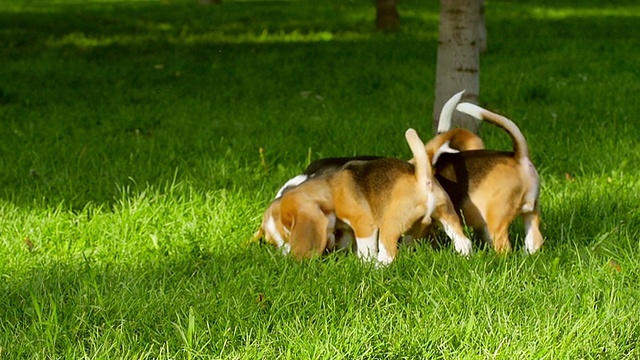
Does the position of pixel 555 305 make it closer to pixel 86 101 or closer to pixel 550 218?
pixel 550 218

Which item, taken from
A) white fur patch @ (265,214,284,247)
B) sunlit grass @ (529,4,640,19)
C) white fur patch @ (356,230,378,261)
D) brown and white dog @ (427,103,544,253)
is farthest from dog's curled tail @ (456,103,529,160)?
sunlit grass @ (529,4,640,19)

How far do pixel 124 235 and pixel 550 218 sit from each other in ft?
7.04

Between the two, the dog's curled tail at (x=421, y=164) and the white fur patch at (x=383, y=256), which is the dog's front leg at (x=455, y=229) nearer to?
the dog's curled tail at (x=421, y=164)

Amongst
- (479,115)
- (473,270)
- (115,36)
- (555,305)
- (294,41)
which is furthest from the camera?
(115,36)

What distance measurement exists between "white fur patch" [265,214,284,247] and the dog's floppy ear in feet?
0.59

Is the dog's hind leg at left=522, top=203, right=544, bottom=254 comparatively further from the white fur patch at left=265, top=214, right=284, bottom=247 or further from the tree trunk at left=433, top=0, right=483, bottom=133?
the tree trunk at left=433, top=0, right=483, bottom=133

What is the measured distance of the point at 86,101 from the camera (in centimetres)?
959

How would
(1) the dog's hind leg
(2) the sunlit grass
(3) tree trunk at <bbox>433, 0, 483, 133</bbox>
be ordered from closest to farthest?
(1) the dog's hind leg
(3) tree trunk at <bbox>433, 0, 483, 133</bbox>
(2) the sunlit grass

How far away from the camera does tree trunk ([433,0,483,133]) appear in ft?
23.0

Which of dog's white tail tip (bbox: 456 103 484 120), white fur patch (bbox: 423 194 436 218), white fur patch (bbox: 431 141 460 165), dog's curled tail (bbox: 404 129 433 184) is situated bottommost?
white fur patch (bbox: 423 194 436 218)

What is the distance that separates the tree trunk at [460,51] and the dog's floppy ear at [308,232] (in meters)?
2.73

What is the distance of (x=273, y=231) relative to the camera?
187 inches

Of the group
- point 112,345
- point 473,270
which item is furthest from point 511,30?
point 112,345

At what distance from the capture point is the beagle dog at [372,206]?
4363mm
